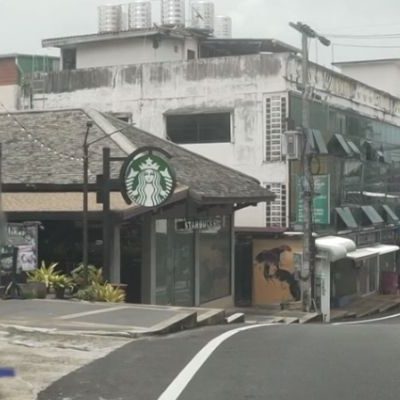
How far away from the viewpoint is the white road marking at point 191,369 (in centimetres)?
747

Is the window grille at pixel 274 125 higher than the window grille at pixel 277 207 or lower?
higher

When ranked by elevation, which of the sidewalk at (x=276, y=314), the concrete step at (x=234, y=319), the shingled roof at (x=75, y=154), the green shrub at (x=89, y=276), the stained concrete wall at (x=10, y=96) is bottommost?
the sidewalk at (x=276, y=314)

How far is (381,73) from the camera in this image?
46.4 meters

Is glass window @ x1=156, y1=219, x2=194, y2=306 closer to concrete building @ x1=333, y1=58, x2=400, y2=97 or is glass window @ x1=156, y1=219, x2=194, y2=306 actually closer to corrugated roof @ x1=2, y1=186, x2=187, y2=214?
corrugated roof @ x1=2, y1=186, x2=187, y2=214

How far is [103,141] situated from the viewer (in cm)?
2067

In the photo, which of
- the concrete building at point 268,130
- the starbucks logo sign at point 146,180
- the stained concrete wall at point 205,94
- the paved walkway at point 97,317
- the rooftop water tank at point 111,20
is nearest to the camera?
the paved walkway at point 97,317

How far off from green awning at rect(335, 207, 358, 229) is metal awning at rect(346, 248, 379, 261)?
1.07 meters

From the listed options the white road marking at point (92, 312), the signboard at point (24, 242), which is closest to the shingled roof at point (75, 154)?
the signboard at point (24, 242)

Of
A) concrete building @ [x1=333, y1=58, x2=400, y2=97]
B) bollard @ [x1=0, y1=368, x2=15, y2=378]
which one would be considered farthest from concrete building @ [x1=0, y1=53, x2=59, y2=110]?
bollard @ [x1=0, y1=368, x2=15, y2=378]

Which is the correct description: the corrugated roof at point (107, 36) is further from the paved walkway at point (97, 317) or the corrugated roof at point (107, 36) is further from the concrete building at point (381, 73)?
the paved walkway at point (97, 317)

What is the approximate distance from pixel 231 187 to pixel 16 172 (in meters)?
6.12

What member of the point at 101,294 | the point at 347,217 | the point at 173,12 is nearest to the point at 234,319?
the point at 101,294

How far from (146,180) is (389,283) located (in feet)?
73.6

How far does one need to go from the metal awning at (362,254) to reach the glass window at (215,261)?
21.6 feet
